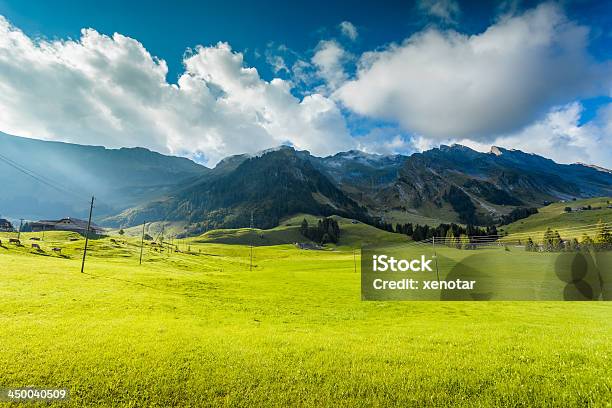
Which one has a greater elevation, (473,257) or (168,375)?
(473,257)

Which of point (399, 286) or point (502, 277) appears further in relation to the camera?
point (502, 277)

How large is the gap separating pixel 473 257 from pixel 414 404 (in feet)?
203

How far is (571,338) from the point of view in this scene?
64.2 feet

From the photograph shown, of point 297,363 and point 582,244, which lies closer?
point 297,363

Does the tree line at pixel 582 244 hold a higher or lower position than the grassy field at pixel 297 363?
higher

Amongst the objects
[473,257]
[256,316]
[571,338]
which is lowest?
[256,316]

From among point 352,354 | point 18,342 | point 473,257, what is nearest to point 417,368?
point 352,354

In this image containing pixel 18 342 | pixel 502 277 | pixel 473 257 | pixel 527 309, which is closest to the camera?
pixel 18 342

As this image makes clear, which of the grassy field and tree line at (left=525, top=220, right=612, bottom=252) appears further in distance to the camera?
tree line at (left=525, top=220, right=612, bottom=252)

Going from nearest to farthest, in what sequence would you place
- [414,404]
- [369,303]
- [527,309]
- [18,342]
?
A: [414,404]
[18,342]
[527,309]
[369,303]

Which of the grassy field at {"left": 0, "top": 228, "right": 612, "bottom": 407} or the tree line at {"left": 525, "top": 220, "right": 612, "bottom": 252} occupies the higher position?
the tree line at {"left": 525, "top": 220, "right": 612, "bottom": 252}

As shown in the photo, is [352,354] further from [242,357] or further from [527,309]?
[527,309]

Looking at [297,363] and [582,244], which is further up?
[582,244]

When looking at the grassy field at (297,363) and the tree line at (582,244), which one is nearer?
the grassy field at (297,363)
